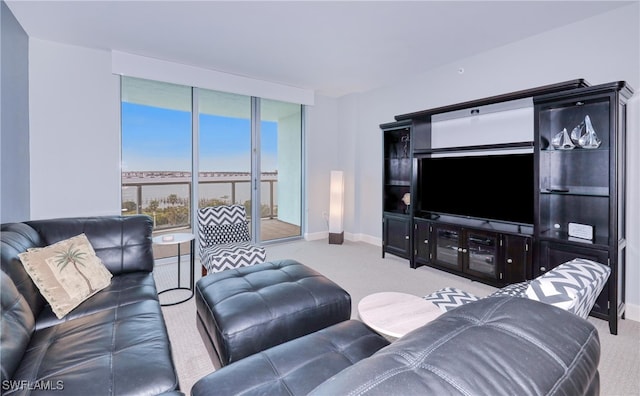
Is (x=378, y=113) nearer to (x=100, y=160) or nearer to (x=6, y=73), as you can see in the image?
(x=100, y=160)

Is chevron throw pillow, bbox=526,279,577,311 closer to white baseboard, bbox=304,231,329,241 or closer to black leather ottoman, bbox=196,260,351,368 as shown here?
black leather ottoman, bbox=196,260,351,368

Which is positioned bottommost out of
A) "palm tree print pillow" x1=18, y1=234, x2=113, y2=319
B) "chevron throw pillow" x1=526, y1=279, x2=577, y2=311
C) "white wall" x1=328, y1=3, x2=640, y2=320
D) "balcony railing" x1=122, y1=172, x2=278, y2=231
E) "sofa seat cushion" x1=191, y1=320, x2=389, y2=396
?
"sofa seat cushion" x1=191, y1=320, x2=389, y2=396

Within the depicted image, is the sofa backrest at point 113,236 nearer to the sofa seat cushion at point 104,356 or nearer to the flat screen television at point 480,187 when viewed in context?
the sofa seat cushion at point 104,356

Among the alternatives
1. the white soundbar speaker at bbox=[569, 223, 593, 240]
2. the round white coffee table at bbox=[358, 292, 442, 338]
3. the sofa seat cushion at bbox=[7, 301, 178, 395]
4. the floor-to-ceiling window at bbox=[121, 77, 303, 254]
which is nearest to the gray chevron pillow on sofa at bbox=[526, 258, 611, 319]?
the round white coffee table at bbox=[358, 292, 442, 338]

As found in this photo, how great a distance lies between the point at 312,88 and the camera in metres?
5.09

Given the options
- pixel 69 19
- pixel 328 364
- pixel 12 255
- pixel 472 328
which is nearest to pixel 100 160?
pixel 69 19

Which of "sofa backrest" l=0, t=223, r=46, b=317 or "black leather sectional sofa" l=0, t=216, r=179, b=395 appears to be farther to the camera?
"sofa backrest" l=0, t=223, r=46, b=317

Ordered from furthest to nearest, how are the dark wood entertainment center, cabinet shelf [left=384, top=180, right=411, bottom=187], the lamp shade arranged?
the lamp shade, cabinet shelf [left=384, top=180, right=411, bottom=187], the dark wood entertainment center

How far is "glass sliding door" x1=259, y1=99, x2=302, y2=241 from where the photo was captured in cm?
500

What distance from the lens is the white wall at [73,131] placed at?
130 inches

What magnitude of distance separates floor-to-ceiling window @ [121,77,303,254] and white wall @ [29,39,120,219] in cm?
18

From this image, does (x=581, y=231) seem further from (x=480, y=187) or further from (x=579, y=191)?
(x=480, y=187)

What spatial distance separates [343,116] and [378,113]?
0.81 metres

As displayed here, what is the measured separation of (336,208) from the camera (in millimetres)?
5191
